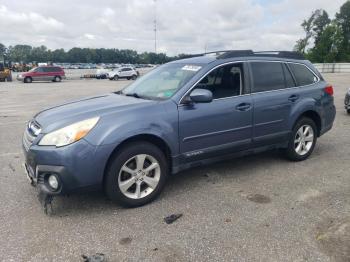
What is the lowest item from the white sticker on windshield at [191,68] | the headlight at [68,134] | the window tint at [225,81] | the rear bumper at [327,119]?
the rear bumper at [327,119]

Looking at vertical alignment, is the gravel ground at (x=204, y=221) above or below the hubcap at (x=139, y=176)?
below

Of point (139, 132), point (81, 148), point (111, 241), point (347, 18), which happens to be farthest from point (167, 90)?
point (347, 18)

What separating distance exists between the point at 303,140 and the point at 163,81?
2.50 m

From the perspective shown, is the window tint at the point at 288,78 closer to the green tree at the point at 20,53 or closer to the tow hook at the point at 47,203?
the tow hook at the point at 47,203

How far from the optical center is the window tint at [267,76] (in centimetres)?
476

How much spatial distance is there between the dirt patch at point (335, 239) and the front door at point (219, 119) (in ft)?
5.01

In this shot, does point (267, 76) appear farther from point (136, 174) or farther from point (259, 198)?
point (136, 174)

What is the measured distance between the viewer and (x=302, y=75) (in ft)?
17.6

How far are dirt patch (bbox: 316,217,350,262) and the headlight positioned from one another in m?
2.47

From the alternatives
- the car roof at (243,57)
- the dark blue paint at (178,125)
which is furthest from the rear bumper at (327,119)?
the car roof at (243,57)

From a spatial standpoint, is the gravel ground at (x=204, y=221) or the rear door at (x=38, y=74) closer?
the gravel ground at (x=204, y=221)

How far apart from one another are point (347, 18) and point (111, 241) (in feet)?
285

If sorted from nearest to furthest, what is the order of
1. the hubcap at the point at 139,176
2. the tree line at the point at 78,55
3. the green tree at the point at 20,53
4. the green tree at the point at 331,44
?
Answer: 1. the hubcap at the point at 139,176
2. the green tree at the point at 331,44
3. the green tree at the point at 20,53
4. the tree line at the point at 78,55

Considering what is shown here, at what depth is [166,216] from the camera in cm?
361
